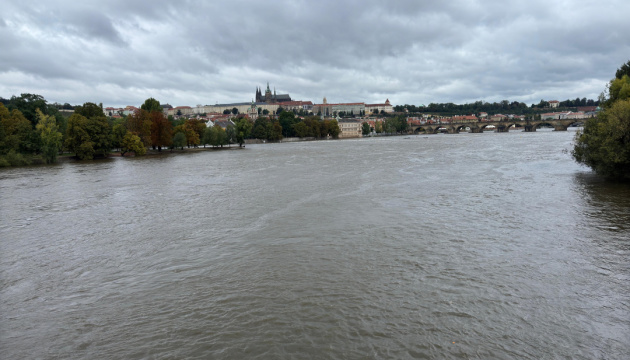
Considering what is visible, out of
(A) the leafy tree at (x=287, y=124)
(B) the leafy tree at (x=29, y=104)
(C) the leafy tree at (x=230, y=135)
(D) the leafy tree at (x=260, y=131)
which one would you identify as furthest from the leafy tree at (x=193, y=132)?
(A) the leafy tree at (x=287, y=124)

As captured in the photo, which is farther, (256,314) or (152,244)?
(152,244)

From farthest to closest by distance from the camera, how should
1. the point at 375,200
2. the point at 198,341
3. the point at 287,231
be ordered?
the point at 375,200 → the point at 287,231 → the point at 198,341

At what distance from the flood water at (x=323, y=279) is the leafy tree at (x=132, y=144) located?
4500 centimetres

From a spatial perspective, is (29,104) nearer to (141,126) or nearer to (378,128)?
(141,126)

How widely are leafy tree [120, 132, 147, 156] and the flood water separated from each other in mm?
45004

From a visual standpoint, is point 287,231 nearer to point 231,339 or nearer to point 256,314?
point 256,314

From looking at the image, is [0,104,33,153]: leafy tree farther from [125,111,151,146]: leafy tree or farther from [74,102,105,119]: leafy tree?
[125,111,151,146]: leafy tree

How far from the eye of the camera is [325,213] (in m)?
16.6

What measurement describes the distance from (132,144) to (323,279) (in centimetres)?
5990

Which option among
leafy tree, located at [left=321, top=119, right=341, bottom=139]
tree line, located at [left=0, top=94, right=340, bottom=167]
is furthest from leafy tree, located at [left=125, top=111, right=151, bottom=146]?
leafy tree, located at [left=321, top=119, right=341, bottom=139]

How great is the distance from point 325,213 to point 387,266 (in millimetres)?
6722

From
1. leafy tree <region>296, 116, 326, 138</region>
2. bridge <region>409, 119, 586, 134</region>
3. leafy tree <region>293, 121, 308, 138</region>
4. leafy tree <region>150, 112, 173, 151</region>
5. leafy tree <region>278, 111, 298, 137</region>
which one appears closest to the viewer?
leafy tree <region>150, 112, 173, 151</region>

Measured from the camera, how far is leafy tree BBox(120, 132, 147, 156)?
61.8 m

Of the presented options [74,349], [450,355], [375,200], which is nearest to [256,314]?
[74,349]
